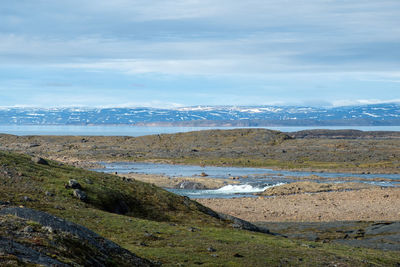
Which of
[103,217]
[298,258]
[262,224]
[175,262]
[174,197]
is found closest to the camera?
[175,262]

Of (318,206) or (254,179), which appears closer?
(318,206)

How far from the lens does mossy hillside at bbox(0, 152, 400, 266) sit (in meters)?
25.8

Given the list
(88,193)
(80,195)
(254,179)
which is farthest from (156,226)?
(254,179)

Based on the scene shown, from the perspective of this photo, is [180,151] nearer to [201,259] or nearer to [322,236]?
[322,236]

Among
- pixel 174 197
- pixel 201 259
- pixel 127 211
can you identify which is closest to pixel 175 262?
pixel 201 259

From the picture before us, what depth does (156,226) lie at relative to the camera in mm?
31516

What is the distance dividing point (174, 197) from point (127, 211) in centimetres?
627

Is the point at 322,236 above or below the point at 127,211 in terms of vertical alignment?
below

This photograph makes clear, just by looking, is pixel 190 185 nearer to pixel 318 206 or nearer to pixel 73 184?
pixel 318 206

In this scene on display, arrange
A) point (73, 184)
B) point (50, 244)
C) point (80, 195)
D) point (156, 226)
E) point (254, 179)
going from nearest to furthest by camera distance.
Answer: point (50, 244)
point (156, 226)
point (80, 195)
point (73, 184)
point (254, 179)

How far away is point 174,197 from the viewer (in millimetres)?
43250

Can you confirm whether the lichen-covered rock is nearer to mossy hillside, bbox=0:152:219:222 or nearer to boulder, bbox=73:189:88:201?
mossy hillside, bbox=0:152:219:222

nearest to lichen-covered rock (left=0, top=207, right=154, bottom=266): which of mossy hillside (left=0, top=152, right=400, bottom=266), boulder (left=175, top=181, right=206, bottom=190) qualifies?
mossy hillside (left=0, top=152, right=400, bottom=266)

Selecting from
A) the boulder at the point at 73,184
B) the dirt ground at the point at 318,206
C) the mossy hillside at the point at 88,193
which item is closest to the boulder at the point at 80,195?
the mossy hillside at the point at 88,193
